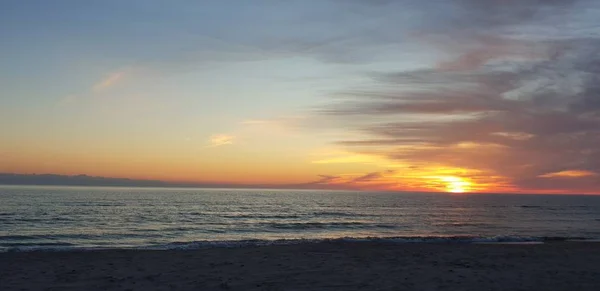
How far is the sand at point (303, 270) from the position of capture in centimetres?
1490

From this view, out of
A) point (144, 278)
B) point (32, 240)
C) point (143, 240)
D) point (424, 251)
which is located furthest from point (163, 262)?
point (32, 240)

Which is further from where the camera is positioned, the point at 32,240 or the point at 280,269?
the point at 32,240

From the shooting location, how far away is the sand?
1490 cm

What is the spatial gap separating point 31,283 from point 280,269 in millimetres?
8545

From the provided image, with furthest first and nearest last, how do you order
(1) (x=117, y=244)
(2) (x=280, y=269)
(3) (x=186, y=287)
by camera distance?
(1) (x=117, y=244)
(2) (x=280, y=269)
(3) (x=186, y=287)

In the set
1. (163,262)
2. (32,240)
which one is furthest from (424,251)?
(32,240)

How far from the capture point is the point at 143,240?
35.2 meters

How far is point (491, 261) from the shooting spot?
20656 millimetres

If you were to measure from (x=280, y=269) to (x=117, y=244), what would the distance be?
18.9m

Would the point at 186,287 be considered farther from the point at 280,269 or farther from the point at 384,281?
the point at 384,281

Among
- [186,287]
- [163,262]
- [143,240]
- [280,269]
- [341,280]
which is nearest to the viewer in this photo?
[186,287]

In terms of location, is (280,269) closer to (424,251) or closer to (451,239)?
(424,251)

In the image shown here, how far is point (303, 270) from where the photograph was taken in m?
17.6

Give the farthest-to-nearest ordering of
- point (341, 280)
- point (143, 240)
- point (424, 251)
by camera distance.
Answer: point (143, 240) → point (424, 251) → point (341, 280)
